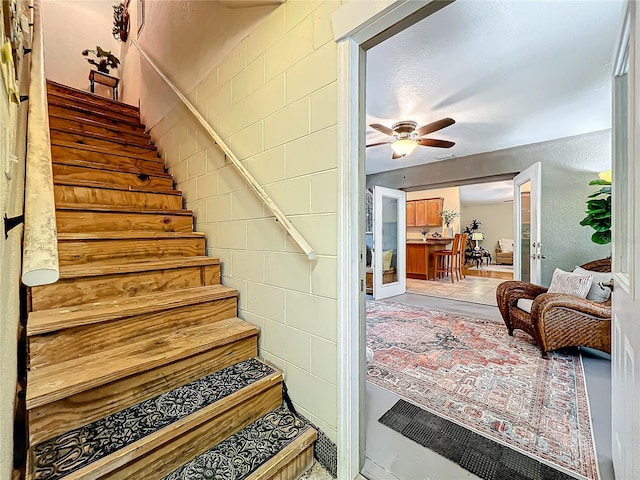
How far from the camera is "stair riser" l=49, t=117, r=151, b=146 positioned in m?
2.53

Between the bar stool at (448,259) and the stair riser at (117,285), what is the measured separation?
6181 millimetres

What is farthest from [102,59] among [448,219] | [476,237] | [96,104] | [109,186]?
[476,237]

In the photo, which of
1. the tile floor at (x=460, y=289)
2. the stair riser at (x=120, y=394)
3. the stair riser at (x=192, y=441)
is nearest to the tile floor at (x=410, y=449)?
the stair riser at (x=192, y=441)

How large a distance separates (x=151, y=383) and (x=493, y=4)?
111 inches

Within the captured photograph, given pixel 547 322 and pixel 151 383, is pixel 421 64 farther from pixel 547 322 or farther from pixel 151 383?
pixel 151 383

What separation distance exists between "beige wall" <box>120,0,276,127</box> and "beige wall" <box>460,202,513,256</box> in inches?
459

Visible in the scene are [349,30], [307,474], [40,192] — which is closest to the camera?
[40,192]

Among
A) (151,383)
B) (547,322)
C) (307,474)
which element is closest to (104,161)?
(151,383)

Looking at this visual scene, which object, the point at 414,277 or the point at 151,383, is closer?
the point at 151,383

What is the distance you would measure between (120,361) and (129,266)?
60 centimetres

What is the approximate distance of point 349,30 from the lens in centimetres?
120

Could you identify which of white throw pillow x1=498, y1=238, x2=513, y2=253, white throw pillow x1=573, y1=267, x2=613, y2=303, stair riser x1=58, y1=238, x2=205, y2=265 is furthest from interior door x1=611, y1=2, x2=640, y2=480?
white throw pillow x1=498, y1=238, x2=513, y2=253

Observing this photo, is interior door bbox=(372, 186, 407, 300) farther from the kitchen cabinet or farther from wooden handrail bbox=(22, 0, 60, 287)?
wooden handrail bbox=(22, 0, 60, 287)

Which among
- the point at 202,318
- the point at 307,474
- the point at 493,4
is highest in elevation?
the point at 493,4
